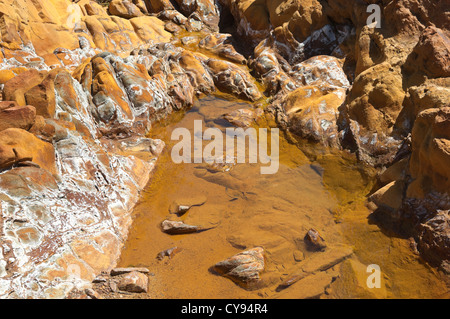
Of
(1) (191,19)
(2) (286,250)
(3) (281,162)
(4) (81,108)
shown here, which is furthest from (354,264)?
(1) (191,19)

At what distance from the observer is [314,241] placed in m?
4.65

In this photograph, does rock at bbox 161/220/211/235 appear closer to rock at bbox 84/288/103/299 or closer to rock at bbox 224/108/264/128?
rock at bbox 84/288/103/299

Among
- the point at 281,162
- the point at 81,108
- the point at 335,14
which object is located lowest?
the point at 281,162

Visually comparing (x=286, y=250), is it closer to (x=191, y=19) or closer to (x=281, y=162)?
(x=281, y=162)

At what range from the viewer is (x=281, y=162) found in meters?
6.62

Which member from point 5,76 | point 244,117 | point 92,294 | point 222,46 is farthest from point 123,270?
point 222,46

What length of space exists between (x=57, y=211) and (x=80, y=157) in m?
1.08

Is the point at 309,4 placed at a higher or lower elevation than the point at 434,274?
higher

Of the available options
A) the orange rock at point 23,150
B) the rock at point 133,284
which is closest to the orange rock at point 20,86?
the orange rock at point 23,150

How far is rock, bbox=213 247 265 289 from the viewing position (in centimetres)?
418

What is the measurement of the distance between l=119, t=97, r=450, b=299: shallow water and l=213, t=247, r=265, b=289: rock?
0.10 meters

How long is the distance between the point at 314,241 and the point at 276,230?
0.58m

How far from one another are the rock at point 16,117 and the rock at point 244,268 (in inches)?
138

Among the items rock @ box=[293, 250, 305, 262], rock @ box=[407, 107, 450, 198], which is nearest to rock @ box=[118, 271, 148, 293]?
rock @ box=[293, 250, 305, 262]
